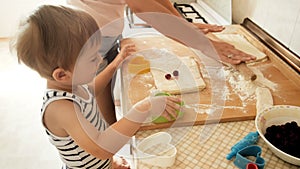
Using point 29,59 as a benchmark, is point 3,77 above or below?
below

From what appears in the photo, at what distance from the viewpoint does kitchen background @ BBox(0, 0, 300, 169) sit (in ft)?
3.66

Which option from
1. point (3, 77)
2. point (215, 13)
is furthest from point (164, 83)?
point (3, 77)

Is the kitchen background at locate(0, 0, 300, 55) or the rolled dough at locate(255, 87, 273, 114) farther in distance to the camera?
the kitchen background at locate(0, 0, 300, 55)

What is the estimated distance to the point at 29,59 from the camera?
2.08ft

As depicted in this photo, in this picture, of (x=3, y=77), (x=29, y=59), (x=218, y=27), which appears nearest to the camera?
(x=29, y=59)

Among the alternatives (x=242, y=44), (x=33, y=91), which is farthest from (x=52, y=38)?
(x=33, y=91)

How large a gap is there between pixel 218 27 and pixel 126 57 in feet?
1.58

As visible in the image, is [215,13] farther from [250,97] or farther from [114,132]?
[114,132]

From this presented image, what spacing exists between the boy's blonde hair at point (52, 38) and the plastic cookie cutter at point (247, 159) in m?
0.43

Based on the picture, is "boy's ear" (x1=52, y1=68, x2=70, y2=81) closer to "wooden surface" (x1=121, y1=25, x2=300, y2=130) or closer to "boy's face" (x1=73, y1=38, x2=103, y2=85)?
"boy's face" (x1=73, y1=38, x2=103, y2=85)

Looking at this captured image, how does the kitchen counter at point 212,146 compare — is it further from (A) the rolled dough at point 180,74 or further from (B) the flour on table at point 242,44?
(B) the flour on table at point 242,44

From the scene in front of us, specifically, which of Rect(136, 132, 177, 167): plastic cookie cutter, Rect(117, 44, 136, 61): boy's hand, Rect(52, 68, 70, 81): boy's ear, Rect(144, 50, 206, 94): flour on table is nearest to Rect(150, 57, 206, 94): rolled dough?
Rect(144, 50, 206, 94): flour on table

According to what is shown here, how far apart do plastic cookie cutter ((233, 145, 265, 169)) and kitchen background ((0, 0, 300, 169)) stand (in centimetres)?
54

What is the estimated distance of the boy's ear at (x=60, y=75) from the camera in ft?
2.18
